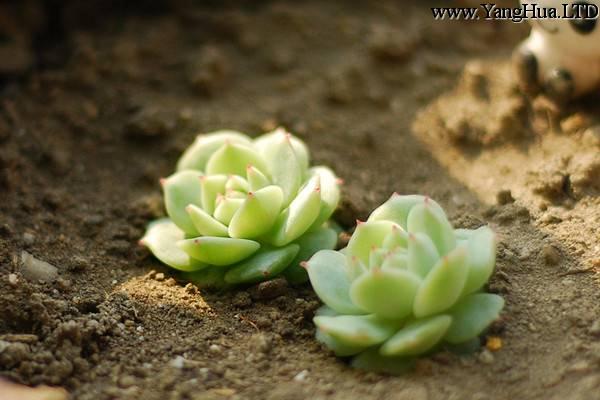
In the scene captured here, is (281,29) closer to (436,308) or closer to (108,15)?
(108,15)

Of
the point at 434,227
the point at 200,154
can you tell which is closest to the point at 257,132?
the point at 200,154

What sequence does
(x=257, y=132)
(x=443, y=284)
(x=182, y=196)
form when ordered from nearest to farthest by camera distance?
(x=443, y=284) → (x=182, y=196) → (x=257, y=132)

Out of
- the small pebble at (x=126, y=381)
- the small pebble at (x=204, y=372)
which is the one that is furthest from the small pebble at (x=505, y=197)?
the small pebble at (x=126, y=381)

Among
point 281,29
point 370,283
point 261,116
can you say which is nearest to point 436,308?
point 370,283

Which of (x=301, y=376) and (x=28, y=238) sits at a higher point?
(x=28, y=238)

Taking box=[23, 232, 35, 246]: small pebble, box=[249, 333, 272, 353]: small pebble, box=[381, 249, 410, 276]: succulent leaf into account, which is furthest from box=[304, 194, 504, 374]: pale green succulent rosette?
box=[23, 232, 35, 246]: small pebble

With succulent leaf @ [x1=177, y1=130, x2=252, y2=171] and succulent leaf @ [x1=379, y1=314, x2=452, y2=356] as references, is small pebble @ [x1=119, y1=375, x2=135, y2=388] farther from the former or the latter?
succulent leaf @ [x1=177, y1=130, x2=252, y2=171]

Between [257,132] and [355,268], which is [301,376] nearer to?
[355,268]
